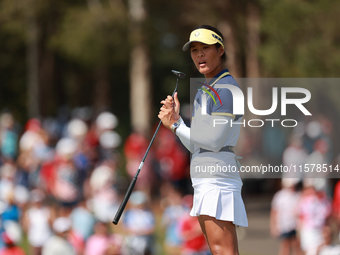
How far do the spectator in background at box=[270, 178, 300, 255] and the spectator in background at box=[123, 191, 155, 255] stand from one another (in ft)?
6.21

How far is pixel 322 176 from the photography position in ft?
26.4

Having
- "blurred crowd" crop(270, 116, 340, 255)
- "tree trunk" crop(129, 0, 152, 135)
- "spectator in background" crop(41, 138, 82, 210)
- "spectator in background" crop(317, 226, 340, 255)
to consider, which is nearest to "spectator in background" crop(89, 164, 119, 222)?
"spectator in background" crop(41, 138, 82, 210)

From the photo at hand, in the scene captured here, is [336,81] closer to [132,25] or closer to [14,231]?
[14,231]

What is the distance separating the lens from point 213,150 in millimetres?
3213

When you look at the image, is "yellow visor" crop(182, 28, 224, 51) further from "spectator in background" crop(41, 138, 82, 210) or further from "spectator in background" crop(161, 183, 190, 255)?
"spectator in background" crop(41, 138, 82, 210)

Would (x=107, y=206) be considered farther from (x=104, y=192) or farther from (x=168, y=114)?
(x=168, y=114)

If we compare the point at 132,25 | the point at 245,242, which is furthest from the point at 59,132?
the point at 245,242

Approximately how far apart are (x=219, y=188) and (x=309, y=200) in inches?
203

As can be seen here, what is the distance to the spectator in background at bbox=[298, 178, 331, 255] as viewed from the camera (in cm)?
787

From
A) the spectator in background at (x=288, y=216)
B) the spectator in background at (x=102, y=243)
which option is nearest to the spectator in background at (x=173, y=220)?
the spectator in background at (x=102, y=243)

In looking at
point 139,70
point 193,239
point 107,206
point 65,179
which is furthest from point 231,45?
point 193,239

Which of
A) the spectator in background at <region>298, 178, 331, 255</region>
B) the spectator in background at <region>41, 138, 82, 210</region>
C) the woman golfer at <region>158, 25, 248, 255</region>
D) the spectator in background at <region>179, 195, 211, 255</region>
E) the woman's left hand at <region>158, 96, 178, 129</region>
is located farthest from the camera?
the spectator in background at <region>41, 138, 82, 210</region>

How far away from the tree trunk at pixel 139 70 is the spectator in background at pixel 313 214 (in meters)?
7.45

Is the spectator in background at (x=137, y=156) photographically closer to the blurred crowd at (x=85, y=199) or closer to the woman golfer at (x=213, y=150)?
the blurred crowd at (x=85, y=199)
